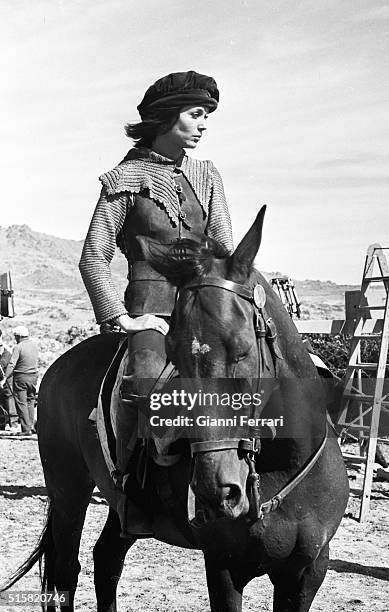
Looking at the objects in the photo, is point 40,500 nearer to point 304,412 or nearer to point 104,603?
point 104,603

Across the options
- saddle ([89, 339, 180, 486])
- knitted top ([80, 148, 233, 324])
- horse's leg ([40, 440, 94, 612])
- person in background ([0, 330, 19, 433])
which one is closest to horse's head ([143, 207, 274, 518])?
saddle ([89, 339, 180, 486])

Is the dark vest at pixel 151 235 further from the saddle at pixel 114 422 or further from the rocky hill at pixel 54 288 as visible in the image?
the rocky hill at pixel 54 288

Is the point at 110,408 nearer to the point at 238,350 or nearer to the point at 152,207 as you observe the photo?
the point at 152,207

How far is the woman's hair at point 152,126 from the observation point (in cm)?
370

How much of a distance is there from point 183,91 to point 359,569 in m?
3.88

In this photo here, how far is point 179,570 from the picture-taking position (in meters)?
5.80

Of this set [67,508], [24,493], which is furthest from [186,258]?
[24,493]

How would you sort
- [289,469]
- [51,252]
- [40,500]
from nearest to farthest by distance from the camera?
[289,469], [40,500], [51,252]

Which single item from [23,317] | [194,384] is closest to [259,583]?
[194,384]

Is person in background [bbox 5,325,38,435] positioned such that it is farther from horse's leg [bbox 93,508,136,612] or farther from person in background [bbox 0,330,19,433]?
horse's leg [bbox 93,508,136,612]

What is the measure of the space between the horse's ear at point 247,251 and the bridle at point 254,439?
0.26 feet

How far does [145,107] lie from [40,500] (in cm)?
581

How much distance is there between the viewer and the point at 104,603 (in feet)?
13.9

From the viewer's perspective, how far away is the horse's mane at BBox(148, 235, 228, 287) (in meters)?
2.90
